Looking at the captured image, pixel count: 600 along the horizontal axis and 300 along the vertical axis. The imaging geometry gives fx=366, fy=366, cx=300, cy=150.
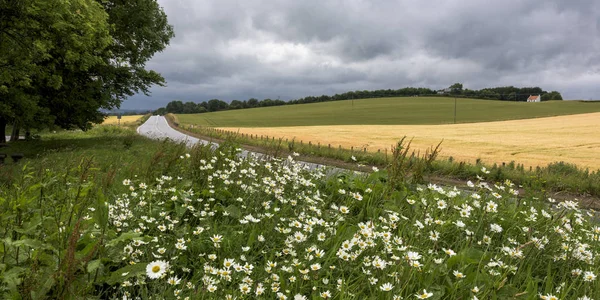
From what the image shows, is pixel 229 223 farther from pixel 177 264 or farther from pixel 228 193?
pixel 177 264

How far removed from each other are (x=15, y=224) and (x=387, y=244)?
9.54ft

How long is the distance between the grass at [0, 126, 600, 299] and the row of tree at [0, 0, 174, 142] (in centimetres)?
830

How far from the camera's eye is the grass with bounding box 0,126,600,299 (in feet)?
8.00

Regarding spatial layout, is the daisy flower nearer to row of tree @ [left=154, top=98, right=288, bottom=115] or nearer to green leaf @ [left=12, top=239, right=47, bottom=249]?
green leaf @ [left=12, top=239, right=47, bottom=249]

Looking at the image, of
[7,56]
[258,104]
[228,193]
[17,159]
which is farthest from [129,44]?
[258,104]

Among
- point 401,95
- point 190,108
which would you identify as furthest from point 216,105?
point 401,95

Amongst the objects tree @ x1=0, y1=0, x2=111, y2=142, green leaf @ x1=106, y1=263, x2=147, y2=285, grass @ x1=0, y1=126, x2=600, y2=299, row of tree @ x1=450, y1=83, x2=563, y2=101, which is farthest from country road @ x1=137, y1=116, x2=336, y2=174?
row of tree @ x1=450, y1=83, x2=563, y2=101

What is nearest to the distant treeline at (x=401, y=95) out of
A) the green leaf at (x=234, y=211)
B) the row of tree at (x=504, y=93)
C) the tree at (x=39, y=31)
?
the row of tree at (x=504, y=93)

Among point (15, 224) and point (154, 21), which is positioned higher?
point (154, 21)

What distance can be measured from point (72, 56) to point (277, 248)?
13269 millimetres

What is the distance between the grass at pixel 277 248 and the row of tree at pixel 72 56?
8300 millimetres

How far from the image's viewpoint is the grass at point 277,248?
2438mm

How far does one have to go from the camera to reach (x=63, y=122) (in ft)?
72.6

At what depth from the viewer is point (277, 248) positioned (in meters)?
3.51
